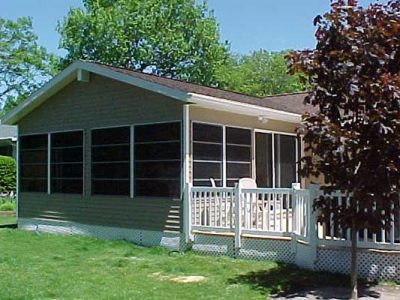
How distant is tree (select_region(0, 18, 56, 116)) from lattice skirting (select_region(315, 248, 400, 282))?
3851cm

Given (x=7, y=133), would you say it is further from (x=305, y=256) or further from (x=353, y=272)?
(x=353, y=272)

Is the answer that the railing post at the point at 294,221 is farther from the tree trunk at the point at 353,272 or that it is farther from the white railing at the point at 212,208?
the tree trunk at the point at 353,272

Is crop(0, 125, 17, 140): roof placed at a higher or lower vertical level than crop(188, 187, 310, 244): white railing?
higher

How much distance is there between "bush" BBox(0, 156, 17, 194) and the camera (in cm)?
2723

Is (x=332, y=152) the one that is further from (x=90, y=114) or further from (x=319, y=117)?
(x=90, y=114)

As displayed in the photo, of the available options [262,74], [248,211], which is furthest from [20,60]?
[248,211]

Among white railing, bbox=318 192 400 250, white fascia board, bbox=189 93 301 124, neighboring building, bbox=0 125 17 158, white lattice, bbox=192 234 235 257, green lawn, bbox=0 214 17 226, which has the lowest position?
green lawn, bbox=0 214 17 226

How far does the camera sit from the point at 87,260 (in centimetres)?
999

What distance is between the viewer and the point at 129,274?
28.3 ft

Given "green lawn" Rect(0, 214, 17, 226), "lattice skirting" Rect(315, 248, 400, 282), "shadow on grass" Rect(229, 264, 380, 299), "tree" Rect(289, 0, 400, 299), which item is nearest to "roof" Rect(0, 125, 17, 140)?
"green lawn" Rect(0, 214, 17, 226)

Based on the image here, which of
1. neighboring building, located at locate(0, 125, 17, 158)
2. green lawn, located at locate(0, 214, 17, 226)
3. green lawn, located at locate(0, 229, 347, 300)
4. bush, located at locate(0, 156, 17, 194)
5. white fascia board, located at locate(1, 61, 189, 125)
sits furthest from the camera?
neighboring building, located at locate(0, 125, 17, 158)

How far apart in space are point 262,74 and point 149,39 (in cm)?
1388

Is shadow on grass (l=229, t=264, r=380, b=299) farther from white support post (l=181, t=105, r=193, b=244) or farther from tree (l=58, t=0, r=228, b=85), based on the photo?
tree (l=58, t=0, r=228, b=85)

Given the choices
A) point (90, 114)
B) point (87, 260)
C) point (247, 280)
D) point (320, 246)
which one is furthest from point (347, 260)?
point (90, 114)
